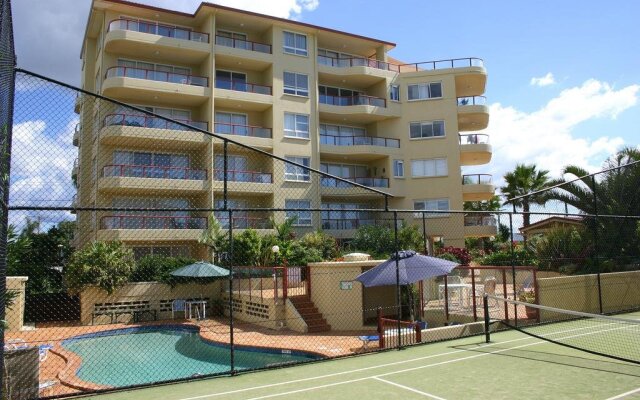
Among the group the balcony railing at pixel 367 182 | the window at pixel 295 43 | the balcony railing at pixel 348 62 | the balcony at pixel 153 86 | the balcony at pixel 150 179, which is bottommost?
the balcony at pixel 150 179

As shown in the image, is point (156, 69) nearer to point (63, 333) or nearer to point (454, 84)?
point (63, 333)

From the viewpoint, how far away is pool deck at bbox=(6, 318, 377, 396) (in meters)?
12.2

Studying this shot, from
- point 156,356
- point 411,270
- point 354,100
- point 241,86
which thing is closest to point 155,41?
point 241,86

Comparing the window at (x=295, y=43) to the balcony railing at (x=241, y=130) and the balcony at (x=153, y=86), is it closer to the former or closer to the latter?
the balcony railing at (x=241, y=130)

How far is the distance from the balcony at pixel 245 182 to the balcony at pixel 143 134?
2435 mm

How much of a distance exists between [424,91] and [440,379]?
34229mm

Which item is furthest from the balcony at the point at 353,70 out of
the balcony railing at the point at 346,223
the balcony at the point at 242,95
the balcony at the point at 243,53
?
the balcony railing at the point at 346,223

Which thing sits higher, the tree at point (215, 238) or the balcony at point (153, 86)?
the balcony at point (153, 86)

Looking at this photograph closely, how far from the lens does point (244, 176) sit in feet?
104

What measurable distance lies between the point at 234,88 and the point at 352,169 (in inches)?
442

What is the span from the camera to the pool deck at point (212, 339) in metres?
12.2

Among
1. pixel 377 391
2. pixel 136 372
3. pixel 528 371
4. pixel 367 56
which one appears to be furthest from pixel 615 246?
pixel 367 56

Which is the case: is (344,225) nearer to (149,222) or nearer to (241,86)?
(241,86)

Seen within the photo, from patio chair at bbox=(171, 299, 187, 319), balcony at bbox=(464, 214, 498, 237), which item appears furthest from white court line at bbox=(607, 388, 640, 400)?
balcony at bbox=(464, 214, 498, 237)
